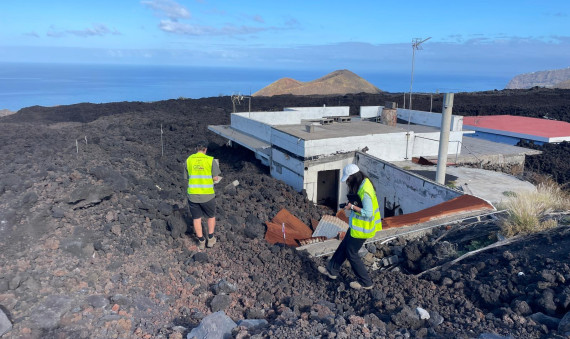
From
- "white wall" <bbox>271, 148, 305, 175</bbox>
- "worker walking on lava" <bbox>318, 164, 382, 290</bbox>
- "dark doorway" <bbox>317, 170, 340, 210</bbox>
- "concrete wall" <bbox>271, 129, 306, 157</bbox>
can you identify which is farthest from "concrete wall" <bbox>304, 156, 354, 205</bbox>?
"worker walking on lava" <bbox>318, 164, 382, 290</bbox>

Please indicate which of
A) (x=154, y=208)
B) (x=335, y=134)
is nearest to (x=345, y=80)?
(x=335, y=134)

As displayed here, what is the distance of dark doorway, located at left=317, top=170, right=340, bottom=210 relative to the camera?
43.4ft

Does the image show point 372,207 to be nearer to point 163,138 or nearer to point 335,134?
point 335,134

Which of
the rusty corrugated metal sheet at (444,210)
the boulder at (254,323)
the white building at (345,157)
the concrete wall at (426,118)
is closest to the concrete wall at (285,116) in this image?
the white building at (345,157)

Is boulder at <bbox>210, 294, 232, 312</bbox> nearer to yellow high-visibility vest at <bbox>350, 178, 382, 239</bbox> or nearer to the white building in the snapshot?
yellow high-visibility vest at <bbox>350, 178, 382, 239</bbox>

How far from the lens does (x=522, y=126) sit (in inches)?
863

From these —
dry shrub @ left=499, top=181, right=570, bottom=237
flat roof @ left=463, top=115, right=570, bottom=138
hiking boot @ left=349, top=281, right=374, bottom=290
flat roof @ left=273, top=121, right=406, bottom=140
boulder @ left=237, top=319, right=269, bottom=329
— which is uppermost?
flat roof @ left=273, top=121, right=406, bottom=140

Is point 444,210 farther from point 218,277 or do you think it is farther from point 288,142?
point 288,142

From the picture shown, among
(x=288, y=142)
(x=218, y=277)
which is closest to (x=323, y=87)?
(x=288, y=142)

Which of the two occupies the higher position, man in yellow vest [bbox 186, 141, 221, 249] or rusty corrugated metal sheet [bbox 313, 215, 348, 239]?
man in yellow vest [bbox 186, 141, 221, 249]

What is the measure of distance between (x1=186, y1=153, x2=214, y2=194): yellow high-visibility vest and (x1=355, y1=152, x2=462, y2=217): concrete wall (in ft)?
17.5

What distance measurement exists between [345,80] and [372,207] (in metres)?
55.9

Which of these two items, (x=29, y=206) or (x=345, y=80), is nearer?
(x=29, y=206)

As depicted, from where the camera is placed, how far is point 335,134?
13.7 meters
